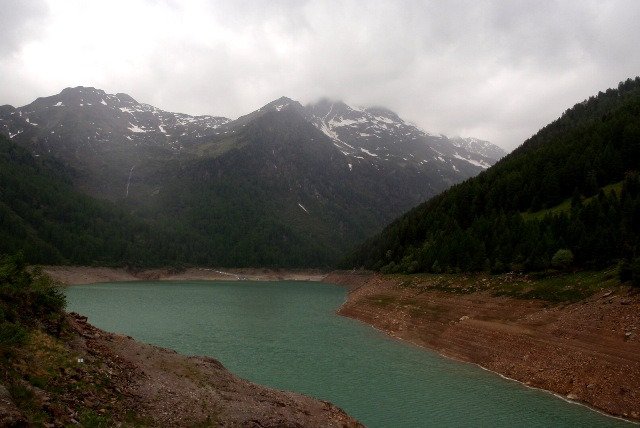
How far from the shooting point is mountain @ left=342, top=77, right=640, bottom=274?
42.8m

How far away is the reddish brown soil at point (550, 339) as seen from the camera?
2552 centimetres

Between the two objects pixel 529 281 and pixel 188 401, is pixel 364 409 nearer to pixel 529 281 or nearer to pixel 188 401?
pixel 188 401

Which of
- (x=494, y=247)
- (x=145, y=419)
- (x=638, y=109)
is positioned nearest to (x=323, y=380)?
(x=145, y=419)

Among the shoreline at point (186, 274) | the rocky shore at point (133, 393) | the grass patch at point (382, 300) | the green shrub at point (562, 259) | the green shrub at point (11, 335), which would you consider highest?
the green shrub at point (562, 259)

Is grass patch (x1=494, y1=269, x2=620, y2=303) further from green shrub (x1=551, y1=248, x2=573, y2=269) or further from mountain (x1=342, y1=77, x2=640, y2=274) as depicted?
mountain (x1=342, y1=77, x2=640, y2=274)

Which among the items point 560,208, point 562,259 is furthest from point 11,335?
point 560,208

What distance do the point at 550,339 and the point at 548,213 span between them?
32.8 m

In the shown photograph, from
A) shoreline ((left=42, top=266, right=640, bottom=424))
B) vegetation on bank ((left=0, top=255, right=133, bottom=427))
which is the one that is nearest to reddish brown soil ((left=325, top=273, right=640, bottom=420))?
shoreline ((left=42, top=266, right=640, bottom=424))

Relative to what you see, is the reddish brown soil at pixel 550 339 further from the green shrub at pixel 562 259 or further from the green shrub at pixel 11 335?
the green shrub at pixel 11 335

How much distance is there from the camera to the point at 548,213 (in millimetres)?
59844

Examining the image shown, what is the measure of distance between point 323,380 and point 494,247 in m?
34.0

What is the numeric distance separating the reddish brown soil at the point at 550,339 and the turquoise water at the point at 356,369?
4.39 ft

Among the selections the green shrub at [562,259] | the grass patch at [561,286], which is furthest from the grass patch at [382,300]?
the green shrub at [562,259]

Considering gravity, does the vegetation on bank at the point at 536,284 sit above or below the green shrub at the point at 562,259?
below
